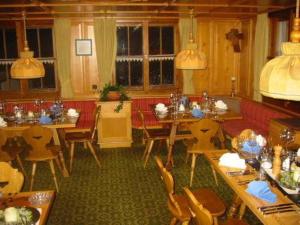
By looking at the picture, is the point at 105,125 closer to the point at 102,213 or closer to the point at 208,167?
the point at 208,167

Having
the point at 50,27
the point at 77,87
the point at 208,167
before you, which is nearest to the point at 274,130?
the point at 208,167

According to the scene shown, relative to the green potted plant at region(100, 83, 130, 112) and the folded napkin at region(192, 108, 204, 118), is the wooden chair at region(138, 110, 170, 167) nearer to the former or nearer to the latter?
the folded napkin at region(192, 108, 204, 118)

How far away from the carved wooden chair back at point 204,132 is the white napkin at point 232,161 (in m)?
1.44

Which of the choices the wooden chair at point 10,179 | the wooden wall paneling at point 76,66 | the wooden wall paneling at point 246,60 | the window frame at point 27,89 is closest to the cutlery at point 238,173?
the wooden chair at point 10,179

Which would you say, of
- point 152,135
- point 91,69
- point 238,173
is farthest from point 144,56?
point 238,173

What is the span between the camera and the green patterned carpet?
4438 mm

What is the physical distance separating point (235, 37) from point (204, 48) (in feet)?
2.52

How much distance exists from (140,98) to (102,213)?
13.2 feet

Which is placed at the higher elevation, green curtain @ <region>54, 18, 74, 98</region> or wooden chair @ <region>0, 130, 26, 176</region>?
green curtain @ <region>54, 18, 74, 98</region>

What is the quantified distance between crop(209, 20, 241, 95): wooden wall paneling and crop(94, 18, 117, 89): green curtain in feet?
8.02

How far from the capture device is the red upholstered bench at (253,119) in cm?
636

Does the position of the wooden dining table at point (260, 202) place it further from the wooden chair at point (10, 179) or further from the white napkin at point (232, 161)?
the wooden chair at point (10, 179)

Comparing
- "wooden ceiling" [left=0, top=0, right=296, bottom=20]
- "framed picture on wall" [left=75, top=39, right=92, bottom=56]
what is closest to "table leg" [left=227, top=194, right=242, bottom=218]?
"wooden ceiling" [left=0, top=0, right=296, bottom=20]

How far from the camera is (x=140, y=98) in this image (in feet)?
26.9
